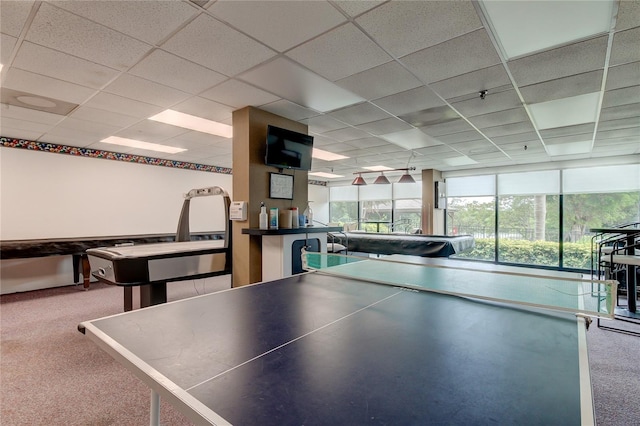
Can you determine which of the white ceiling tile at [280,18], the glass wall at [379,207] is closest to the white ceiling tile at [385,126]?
the white ceiling tile at [280,18]

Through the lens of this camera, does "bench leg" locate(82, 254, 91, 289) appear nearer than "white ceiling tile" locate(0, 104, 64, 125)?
No

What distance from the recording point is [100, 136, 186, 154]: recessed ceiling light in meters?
5.29

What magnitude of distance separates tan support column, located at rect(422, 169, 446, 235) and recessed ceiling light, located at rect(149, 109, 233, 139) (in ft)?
18.8

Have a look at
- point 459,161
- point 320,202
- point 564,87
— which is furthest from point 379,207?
point 564,87

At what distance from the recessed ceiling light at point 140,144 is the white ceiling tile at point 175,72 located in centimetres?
286

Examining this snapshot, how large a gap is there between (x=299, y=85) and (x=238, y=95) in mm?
749

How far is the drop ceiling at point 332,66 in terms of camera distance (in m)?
2.05

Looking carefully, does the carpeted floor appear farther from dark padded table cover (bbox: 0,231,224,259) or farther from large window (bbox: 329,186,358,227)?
large window (bbox: 329,186,358,227)

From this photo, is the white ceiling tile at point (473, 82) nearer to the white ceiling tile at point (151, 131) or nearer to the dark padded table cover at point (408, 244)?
the dark padded table cover at point (408, 244)

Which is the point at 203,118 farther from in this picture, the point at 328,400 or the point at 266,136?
the point at 328,400

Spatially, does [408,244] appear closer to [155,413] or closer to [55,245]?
[155,413]

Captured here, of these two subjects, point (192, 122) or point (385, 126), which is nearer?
point (192, 122)

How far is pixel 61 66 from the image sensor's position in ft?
8.89

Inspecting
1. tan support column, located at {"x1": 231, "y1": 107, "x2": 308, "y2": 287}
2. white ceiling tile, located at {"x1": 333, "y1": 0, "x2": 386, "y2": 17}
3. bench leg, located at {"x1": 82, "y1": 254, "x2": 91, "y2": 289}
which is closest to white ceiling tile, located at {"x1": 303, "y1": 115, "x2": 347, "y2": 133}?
tan support column, located at {"x1": 231, "y1": 107, "x2": 308, "y2": 287}
